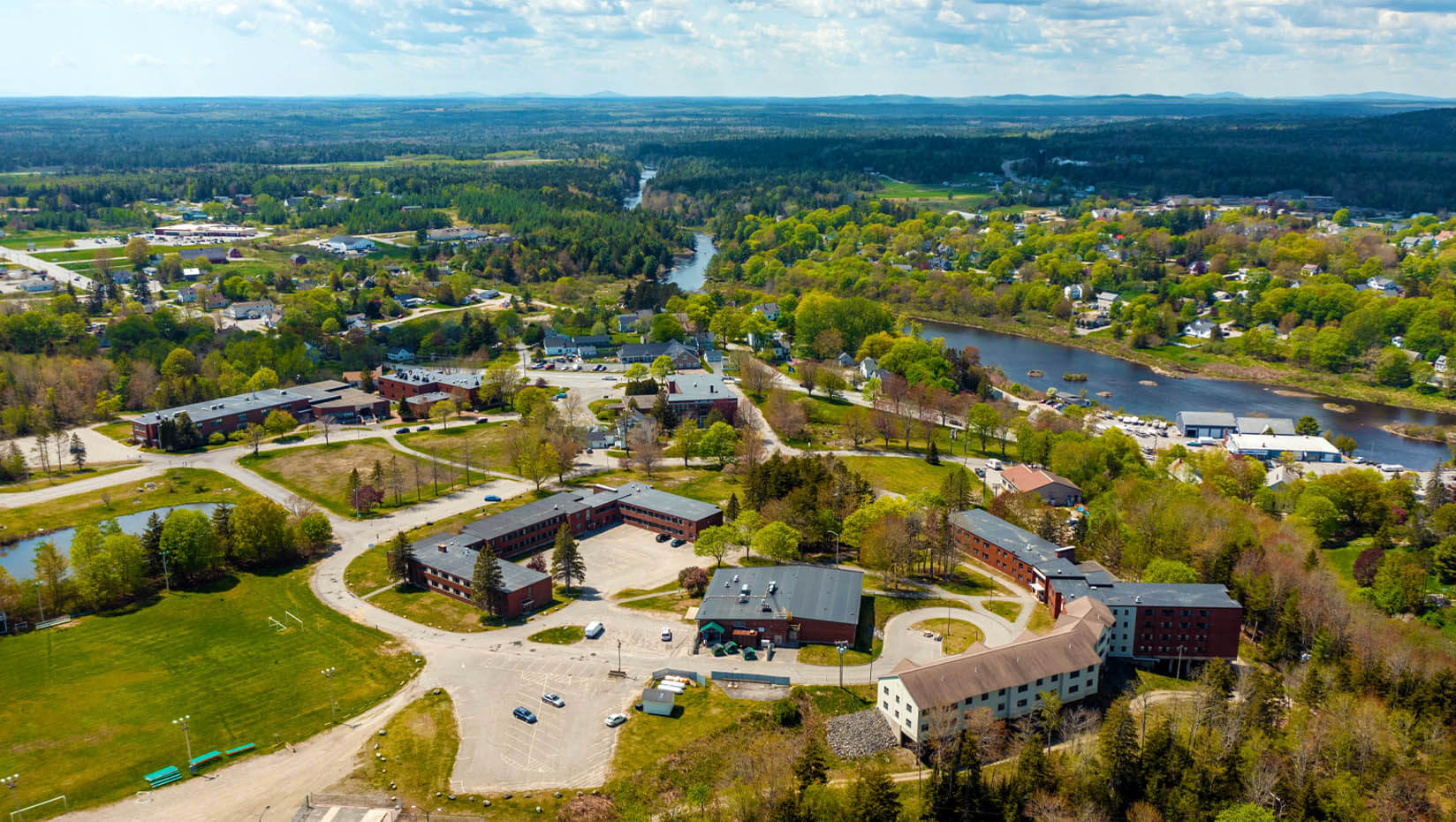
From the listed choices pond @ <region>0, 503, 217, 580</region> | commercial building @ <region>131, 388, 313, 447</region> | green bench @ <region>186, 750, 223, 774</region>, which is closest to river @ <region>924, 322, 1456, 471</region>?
commercial building @ <region>131, 388, 313, 447</region>

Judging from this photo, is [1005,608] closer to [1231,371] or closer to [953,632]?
[953,632]

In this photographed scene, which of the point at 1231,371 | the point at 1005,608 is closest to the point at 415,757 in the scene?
the point at 1005,608

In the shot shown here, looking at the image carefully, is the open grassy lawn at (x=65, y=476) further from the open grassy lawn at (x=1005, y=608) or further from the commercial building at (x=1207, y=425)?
the commercial building at (x=1207, y=425)

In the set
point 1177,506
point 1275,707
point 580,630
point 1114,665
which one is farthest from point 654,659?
point 1177,506

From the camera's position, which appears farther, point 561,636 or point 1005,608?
point 1005,608

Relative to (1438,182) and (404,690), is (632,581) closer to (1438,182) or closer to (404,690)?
(404,690)

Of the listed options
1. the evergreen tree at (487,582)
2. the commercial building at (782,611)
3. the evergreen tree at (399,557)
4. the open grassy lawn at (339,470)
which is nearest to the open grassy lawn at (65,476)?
the open grassy lawn at (339,470)

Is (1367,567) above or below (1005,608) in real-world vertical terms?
above

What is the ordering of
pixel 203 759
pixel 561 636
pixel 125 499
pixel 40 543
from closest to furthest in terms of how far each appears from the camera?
pixel 203 759 → pixel 561 636 → pixel 40 543 → pixel 125 499
